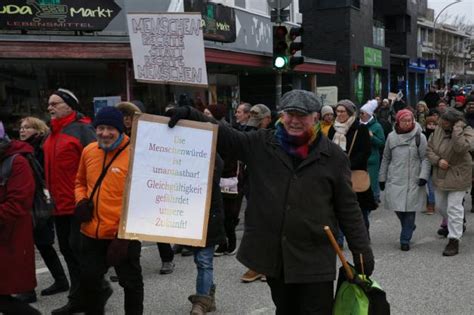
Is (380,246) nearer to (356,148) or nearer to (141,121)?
(356,148)

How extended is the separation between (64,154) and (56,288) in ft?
4.88

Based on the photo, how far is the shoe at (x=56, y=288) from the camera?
5.57 m

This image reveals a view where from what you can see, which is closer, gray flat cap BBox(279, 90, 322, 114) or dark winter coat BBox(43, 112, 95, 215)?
gray flat cap BBox(279, 90, 322, 114)

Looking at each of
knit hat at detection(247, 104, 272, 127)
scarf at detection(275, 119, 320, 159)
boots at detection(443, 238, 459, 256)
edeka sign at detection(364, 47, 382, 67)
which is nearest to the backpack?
scarf at detection(275, 119, 320, 159)

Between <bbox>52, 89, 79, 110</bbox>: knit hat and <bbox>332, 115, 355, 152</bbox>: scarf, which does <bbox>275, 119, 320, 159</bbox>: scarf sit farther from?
<bbox>332, 115, 355, 152</bbox>: scarf

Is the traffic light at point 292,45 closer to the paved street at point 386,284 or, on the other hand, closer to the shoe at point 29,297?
the paved street at point 386,284

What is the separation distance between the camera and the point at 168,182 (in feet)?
12.1

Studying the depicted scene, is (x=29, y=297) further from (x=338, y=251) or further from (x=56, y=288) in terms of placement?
(x=338, y=251)

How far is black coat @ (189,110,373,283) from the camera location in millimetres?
3318

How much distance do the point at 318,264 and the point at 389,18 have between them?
→ 123 feet

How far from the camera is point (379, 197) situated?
35.4ft

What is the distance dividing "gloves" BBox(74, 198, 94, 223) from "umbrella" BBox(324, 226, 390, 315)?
1.69 m

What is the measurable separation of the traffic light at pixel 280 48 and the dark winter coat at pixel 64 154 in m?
7.00

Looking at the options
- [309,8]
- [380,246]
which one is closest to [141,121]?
[380,246]
